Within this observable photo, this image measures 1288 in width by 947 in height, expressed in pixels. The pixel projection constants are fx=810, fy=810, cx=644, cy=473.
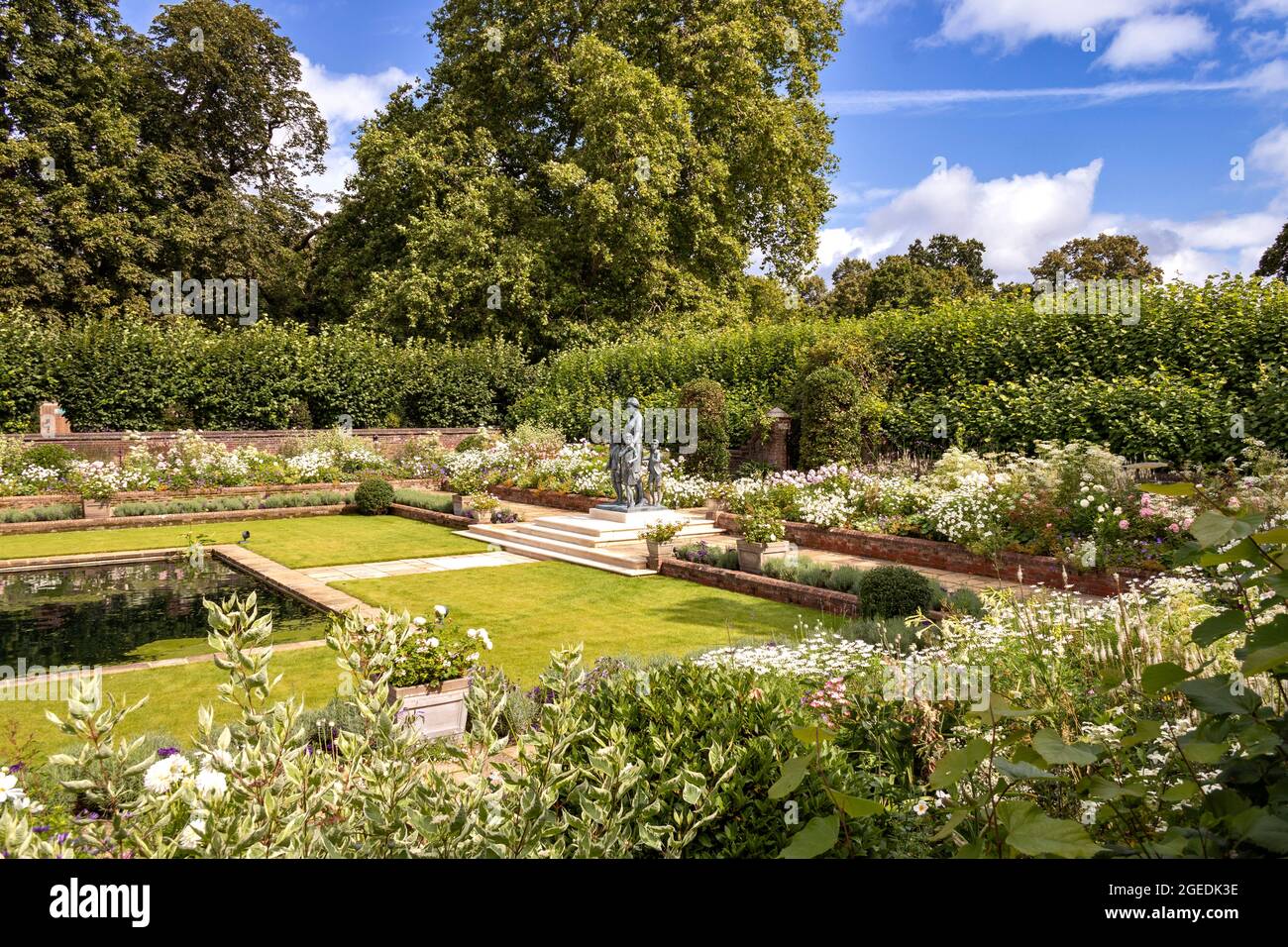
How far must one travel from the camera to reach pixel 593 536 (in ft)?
44.0

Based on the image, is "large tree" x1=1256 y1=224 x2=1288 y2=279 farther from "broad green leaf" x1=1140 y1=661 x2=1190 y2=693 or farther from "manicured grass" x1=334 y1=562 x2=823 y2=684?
"broad green leaf" x1=1140 y1=661 x2=1190 y2=693

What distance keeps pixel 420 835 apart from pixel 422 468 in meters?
22.6

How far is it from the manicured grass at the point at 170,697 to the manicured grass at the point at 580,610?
1388mm

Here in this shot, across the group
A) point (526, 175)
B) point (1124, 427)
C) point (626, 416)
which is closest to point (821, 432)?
point (626, 416)

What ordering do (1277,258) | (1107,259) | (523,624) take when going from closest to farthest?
1. (523,624)
2. (1277,258)
3. (1107,259)

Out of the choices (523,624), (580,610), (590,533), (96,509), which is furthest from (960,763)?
(96,509)

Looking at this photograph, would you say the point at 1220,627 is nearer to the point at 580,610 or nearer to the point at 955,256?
the point at 580,610

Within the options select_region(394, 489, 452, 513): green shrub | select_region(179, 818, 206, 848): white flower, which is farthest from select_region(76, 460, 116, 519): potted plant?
select_region(179, 818, 206, 848): white flower

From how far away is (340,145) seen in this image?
114 ft

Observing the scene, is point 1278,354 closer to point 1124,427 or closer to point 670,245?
point 1124,427

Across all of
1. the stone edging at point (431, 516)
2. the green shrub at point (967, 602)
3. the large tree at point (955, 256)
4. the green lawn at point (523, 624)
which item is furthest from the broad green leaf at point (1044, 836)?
the large tree at point (955, 256)

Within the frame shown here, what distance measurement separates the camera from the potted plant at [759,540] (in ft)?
35.2

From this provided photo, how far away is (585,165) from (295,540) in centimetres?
1712

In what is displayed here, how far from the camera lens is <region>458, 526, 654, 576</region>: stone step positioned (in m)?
12.0
